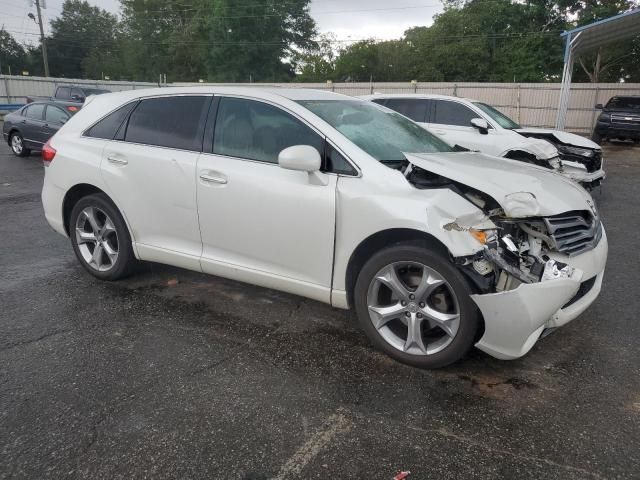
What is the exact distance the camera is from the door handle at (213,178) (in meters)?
3.59

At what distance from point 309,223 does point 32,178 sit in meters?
9.15

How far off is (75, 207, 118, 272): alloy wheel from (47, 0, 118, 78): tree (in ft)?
250

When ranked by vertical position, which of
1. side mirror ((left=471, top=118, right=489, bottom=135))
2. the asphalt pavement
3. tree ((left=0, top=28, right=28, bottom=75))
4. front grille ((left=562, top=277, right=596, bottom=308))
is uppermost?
tree ((left=0, top=28, right=28, bottom=75))

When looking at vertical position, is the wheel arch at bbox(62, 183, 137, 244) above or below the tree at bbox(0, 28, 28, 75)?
below

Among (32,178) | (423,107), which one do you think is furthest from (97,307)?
(32,178)

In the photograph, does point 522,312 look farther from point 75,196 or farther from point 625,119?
point 625,119

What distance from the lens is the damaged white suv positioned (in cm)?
281

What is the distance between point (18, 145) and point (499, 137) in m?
12.3

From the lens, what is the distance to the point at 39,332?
11.6 ft

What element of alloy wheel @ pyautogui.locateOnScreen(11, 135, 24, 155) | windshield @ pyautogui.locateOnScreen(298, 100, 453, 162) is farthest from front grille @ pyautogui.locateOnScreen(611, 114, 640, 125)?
alloy wheel @ pyautogui.locateOnScreen(11, 135, 24, 155)

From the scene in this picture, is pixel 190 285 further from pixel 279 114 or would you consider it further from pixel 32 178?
pixel 32 178

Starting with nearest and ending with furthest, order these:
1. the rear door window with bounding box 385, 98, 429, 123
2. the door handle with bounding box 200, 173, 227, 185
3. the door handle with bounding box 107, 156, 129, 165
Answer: the door handle with bounding box 200, 173, 227, 185 → the door handle with bounding box 107, 156, 129, 165 → the rear door window with bounding box 385, 98, 429, 123

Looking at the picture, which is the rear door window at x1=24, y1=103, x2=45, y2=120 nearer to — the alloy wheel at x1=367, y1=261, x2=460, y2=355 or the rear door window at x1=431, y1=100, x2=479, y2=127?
the rear door window at x1=431, y1=100, x2=479, y2=127

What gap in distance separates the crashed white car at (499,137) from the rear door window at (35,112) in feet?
30.3
